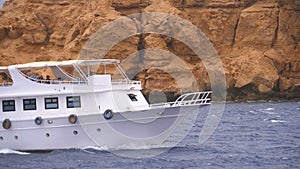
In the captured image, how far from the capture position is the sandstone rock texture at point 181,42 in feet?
277

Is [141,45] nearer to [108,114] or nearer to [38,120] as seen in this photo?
[38,120]

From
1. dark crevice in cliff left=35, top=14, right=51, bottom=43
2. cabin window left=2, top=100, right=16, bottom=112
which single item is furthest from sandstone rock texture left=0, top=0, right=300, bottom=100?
cabin window left=2, top=100, right=16, bottom=112

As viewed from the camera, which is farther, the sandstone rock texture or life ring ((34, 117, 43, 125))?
the sandstone rock texture

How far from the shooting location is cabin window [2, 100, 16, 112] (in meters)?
35.6

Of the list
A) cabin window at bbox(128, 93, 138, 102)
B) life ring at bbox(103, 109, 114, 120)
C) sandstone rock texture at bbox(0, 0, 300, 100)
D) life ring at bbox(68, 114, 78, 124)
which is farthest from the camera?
sandstone rock texture at bbox(0, 0, 300, 100)

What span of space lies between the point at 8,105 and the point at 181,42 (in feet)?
175

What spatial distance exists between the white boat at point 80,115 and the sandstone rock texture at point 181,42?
4564 cm

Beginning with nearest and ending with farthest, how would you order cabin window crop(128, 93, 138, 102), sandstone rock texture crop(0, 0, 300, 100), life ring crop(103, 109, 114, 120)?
1. life ring crop(103, 109, 114, 120)
2. cabin window crop(128, 93, 138, 102)
3. sandstone rock texture crop(0, 0, 300, 100)

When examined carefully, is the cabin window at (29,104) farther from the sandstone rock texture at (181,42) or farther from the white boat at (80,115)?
the sandstone rock texture at (181,42)

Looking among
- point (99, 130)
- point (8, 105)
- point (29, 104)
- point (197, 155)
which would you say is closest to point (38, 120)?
point (29, 104)

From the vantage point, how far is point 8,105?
35.7m

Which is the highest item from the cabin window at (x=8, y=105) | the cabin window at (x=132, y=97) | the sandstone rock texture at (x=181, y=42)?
the cabin window at (x=132, y=97)

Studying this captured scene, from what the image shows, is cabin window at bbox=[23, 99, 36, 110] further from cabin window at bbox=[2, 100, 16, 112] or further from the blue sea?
the blue sea

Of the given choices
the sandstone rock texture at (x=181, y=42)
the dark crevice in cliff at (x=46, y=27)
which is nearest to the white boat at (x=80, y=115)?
the sandstone rock texture at (x=181, y=42)
